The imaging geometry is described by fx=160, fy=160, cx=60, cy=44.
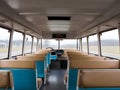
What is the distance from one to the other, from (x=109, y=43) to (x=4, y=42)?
13.7ft

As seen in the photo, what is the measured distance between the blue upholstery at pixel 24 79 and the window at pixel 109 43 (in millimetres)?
3498

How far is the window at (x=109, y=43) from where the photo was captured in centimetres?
587

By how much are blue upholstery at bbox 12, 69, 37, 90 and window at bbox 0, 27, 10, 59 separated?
2.38m

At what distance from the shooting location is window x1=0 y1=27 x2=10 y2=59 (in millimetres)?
5627

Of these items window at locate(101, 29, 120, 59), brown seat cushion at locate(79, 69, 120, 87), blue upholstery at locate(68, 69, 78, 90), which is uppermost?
window at locate(101, 29, 120, 59)

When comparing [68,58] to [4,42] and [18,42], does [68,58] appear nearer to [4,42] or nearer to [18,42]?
[4,42]

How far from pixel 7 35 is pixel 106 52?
13.7 ft

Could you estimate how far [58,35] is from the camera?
11.9 meters

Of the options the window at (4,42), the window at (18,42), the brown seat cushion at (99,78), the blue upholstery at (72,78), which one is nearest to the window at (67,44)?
the window at (18,42)

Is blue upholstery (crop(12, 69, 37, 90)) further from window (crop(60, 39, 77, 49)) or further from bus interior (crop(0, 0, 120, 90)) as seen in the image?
window (crop(60, 39, 77, 49))

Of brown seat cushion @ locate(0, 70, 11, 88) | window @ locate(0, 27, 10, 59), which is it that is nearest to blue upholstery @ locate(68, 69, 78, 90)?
brown seat cushion @ locate(0, 70, 11, 88)

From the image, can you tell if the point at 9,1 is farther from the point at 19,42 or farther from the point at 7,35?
the point at 19,42

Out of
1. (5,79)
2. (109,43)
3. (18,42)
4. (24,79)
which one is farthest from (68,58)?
(18,42)

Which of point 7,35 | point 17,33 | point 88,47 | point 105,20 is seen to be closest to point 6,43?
point 7,35
